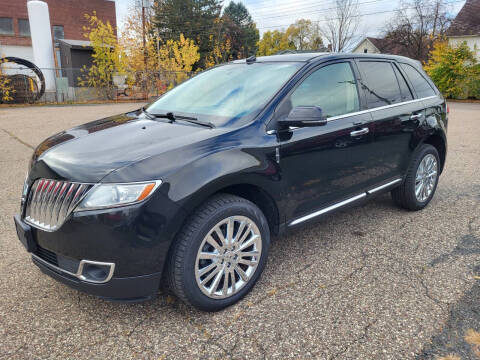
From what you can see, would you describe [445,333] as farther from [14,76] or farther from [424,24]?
[424,24]

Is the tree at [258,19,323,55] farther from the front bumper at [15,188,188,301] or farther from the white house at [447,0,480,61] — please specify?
the front bumper at [15,188,188,301]

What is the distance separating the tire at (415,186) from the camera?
4.18 m

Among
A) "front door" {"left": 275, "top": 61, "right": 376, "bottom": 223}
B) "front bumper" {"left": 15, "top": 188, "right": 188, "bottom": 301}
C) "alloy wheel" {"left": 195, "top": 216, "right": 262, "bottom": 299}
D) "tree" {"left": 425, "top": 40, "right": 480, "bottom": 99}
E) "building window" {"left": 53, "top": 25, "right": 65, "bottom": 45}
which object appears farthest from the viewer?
"building window" {"left": 53, "top": 25, "right": 65, "bottom": 45}

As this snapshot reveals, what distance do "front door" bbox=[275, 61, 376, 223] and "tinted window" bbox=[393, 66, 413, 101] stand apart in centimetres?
87

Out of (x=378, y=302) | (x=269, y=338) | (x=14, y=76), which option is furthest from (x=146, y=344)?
(x=14, y=76)

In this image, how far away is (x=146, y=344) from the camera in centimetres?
227

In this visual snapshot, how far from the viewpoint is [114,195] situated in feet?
7.06

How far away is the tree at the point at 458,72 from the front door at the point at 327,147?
23474 mm

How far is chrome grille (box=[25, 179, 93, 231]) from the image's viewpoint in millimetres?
Answer: 2205

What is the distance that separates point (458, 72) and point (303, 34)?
110ft

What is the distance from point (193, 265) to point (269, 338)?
0.64 m

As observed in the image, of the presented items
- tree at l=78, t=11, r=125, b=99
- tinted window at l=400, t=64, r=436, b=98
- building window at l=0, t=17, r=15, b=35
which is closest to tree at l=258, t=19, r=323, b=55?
building window at l=0, t=17, r=15, b=35

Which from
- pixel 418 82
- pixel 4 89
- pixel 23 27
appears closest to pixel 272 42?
pixel 23 27

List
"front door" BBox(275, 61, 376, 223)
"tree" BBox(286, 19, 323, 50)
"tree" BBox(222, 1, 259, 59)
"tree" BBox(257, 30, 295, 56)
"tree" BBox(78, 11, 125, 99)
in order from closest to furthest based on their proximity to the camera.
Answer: "front door" BBox(275, 61, 376, 223), "tree" BBox(78, 11, 125, 99), "tree" BBox(222, 1, 259, 59), "tree" BBox(286, 19, 323, 50), "tree" BBox(257, 30, 295, 56)
